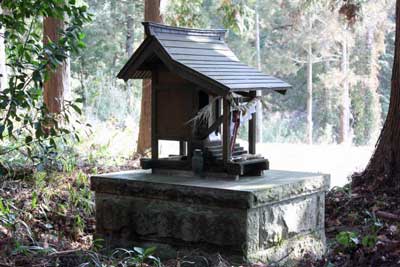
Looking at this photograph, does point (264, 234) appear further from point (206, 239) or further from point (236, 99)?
point (236, 99)

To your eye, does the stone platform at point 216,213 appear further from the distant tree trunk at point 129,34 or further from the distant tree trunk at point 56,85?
the distant tree trunk at point 129,34

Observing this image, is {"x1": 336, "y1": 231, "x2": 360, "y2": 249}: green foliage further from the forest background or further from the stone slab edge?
the forest background

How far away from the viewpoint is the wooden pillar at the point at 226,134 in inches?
193

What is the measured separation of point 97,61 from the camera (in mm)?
20953

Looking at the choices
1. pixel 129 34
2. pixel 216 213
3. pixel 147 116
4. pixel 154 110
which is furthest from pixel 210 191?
pixel 129 34

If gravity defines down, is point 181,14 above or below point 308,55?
below

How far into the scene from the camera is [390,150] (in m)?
6.62

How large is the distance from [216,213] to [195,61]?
142cm

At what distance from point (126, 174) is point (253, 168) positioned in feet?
4.13

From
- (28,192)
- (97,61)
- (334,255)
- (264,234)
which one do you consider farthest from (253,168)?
(97,61)

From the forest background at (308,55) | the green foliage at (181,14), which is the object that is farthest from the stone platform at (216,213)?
the forest background at (308,55)

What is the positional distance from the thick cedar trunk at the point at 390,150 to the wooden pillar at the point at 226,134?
8.28 feet

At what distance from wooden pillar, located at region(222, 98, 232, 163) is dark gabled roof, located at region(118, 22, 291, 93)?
0.75ft

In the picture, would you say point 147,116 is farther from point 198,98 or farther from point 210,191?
point 210,191
